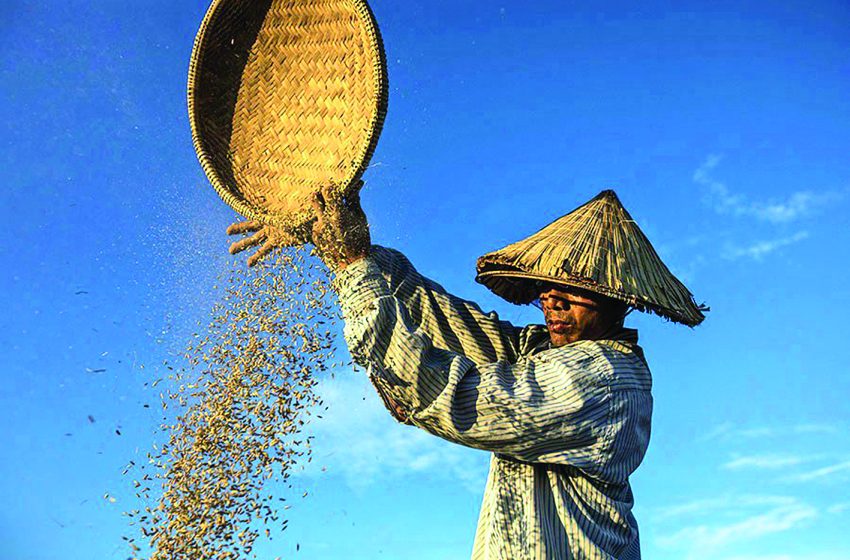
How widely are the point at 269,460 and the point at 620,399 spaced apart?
3.78 feet

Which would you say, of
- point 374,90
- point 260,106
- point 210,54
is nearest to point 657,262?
point 374,90

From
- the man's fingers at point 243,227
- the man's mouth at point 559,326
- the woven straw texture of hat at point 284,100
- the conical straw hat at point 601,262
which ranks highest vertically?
the woven straw texture of hat at point 284,100

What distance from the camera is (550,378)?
2.34 m

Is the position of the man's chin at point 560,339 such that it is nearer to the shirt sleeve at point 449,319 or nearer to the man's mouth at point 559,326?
the man's mouth at point 559,326

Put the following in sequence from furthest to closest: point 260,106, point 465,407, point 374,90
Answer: point 260,106, point 374,90, point 465,407

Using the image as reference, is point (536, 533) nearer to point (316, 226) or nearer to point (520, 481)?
point (520, 481)

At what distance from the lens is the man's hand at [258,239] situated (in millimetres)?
2898

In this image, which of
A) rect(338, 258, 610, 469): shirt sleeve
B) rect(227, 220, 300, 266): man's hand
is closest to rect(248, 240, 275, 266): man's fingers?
rect(227, 220, 300, 266): man's hand

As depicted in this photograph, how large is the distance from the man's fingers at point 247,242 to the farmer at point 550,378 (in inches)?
13.5

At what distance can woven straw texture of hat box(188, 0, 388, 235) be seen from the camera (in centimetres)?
287

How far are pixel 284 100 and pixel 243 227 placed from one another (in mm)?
567

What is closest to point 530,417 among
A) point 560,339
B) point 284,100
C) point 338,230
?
point 560,339

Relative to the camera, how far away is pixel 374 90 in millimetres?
2799

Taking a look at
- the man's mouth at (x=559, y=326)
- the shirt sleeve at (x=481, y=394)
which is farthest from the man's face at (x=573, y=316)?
the shirt sleeve at (x=481, y=394)
